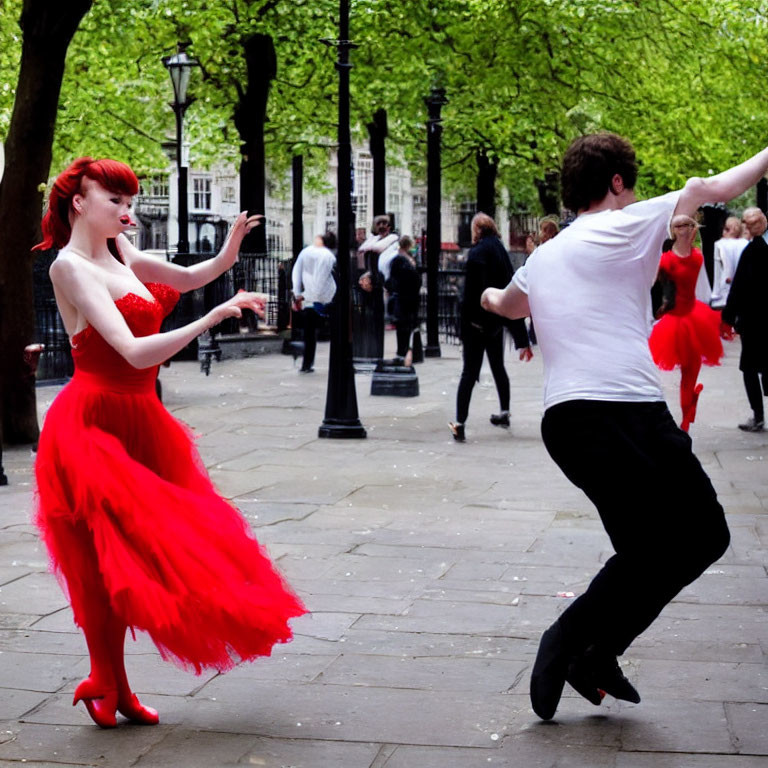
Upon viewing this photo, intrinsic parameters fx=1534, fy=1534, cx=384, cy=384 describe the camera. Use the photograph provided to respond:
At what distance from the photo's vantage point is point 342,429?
1298 centimetres

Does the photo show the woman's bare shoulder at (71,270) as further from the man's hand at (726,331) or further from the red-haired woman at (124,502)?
the man's hand at (726,331)

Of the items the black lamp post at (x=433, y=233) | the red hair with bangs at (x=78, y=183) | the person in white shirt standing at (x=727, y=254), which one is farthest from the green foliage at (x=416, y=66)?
the red hair with bangs at (x=78, y=183)

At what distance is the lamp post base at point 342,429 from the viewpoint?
42.6 feet

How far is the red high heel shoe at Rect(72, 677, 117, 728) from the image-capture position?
4.80m

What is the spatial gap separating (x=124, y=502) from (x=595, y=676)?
5.14 feet

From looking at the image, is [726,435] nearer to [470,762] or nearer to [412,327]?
[412,327]

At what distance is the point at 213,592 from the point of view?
4.70m

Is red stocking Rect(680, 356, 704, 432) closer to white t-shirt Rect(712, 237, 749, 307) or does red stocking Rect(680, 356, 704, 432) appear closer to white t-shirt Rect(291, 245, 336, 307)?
white t-shirt Rect(291, 245, 336, 307)

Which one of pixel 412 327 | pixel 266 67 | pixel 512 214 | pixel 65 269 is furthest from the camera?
pixel 512 214

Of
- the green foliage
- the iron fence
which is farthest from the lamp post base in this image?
the green foliage

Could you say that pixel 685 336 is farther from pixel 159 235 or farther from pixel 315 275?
pixel 159 235

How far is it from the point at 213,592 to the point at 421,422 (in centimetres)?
952

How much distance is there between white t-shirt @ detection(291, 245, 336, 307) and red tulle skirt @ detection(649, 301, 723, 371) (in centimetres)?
656

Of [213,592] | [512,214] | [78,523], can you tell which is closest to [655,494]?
[213,592]
